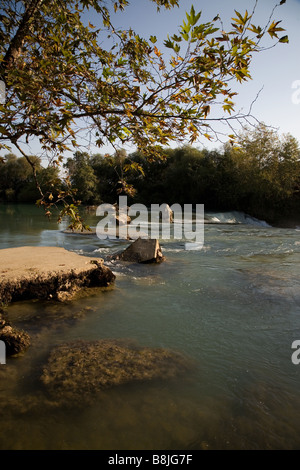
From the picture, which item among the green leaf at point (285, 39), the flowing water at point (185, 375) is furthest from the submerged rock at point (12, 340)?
the green leaf at point (285, 39)

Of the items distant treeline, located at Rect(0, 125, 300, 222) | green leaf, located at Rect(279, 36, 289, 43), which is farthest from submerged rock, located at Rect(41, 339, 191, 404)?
distant treeline, located at Rect(0, 125, 300, 222)

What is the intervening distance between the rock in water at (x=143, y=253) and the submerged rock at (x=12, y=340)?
17.6ft

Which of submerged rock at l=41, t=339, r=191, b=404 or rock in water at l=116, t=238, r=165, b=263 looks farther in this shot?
rock in water at l=116, t=238, r=165, b=263

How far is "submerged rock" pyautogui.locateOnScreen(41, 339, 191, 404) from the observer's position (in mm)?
2844

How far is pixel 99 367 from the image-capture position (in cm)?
319

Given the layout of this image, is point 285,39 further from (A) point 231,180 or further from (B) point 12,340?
(A) point 231,180

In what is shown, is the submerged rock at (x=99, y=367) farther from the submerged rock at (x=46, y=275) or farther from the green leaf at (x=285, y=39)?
the green leaf at (x=285, y=39)

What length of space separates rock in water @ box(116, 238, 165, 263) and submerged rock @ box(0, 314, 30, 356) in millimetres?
5362

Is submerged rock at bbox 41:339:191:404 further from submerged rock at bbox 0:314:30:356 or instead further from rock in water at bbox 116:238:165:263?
rock in water at bbox 116:238:165:263

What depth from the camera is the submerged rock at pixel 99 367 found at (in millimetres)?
2844

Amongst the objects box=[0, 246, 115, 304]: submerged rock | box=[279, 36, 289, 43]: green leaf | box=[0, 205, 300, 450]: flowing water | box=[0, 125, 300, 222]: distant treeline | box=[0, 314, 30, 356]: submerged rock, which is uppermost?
box=[0, 125, 300, 222]: distant treeline
